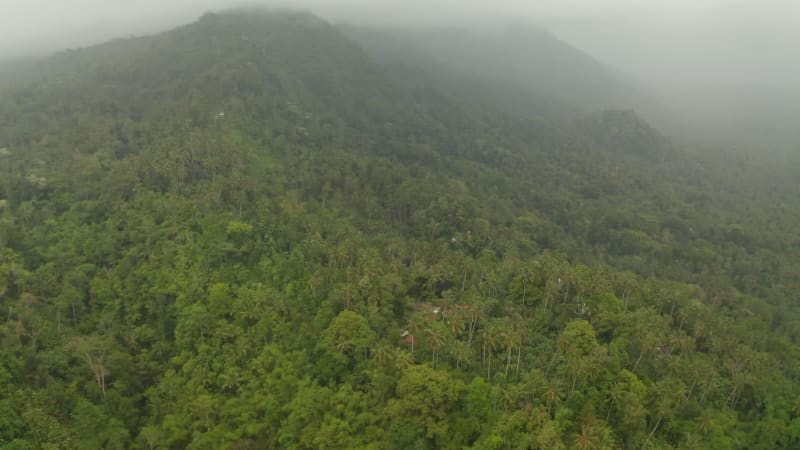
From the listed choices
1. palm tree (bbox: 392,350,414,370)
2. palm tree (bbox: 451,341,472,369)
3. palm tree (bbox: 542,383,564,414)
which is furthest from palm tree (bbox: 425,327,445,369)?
palm tree (bbox: 542,383,564,414)

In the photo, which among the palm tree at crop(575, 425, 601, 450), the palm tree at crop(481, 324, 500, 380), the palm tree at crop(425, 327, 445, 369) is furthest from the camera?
the palm tree at crop(481, 324, 500, 380)

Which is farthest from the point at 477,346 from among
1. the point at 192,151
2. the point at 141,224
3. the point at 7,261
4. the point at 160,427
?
the point at 192,151

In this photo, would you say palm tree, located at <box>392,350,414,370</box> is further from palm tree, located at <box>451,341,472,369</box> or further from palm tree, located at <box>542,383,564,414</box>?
palm tree, located at <box>542,383,564,414</box>

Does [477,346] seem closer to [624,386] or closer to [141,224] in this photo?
[624,386]

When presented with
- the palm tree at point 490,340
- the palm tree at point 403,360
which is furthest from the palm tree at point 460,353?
the palm tree at point 403,360

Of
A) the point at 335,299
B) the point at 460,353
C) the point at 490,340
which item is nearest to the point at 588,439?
the point at 490,340

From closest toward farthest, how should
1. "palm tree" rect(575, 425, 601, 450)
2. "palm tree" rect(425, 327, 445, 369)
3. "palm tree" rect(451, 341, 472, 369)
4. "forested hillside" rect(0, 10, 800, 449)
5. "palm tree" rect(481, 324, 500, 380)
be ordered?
1. "palm tree" rect(575, 425, 601, 450)
2. "forested hillside" rect(0, 10, 800, 449)
3. "palm tree" rect(451, 341, 472, 369)
4. "palm tree" rect(425, 327, 445, 369)
5. "palm tree" rect(481, 324, 500, 380)

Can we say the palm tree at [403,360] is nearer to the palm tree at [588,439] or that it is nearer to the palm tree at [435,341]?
the palm tree at [435,341]

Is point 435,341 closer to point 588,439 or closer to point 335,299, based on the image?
point 335,299

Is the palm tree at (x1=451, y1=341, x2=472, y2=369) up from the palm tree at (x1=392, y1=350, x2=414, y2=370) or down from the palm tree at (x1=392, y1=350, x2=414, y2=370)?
up
